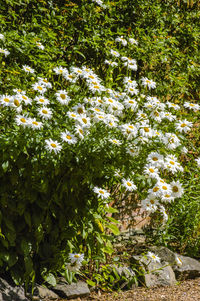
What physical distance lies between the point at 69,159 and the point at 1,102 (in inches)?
22.3

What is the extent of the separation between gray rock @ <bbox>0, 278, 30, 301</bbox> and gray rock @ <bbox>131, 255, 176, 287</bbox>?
3.67 feet

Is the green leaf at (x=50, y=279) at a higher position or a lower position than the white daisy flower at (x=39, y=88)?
lower

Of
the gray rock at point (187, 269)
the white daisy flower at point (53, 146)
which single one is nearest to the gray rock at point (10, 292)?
the white daisy flower at point (53, 146)

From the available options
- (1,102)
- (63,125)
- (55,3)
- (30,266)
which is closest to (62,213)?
(30,266)

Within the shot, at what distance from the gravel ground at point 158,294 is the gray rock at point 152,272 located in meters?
0.06

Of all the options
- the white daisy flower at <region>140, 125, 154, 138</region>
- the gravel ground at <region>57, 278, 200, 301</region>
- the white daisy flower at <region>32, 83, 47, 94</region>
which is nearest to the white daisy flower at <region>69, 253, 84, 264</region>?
the gravel ground at <region>57, 278, 200, 301</region>

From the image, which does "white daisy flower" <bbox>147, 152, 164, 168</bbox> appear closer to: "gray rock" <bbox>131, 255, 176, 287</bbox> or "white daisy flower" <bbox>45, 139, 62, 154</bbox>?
"white daisy flower" <bbox>45, 139, 62, 154</bbox>

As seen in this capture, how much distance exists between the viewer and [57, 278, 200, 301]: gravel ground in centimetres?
335

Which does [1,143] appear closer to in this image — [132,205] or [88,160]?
[88,160]

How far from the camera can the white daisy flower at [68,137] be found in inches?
101

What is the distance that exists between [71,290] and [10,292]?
51 cm

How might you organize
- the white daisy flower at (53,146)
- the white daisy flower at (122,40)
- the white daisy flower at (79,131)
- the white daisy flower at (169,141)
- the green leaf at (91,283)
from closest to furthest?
the white daisy flower at (53,146), the white daisy flower at (79,131), the white daisy flower at (169,141), the green leaf at (91,283), the white daisy flower at (122,40)

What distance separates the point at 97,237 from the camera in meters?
3.30

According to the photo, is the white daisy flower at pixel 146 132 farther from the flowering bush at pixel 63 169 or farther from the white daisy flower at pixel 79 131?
the white daisy flower at pixel 79 131
